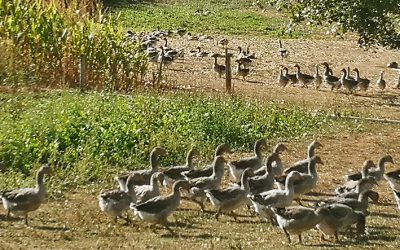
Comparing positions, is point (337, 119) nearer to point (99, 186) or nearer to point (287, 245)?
point (99, 186)

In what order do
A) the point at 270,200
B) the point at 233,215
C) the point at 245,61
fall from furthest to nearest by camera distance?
the point at 245,61, the point at 233,215, the point at 270,200

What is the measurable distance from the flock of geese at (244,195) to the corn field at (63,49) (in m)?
8.17

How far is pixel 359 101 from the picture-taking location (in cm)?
2702

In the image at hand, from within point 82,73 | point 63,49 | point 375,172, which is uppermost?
point 63,49

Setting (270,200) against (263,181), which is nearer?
(270,200)

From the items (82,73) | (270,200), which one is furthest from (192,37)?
(270,200)

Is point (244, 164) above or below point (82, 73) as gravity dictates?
below

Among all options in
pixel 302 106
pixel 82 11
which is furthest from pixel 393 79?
pixel 82 11

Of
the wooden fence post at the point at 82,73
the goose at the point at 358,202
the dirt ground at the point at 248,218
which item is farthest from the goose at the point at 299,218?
the wooden fence post at the point at 82,73

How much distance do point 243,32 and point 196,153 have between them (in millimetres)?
33343

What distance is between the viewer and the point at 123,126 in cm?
1662

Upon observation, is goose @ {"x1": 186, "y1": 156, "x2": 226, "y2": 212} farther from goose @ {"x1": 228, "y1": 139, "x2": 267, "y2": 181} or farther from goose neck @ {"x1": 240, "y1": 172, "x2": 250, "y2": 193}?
goose @ {"x1": 228, "y1": 139, "x2": 267, "y2": 181}

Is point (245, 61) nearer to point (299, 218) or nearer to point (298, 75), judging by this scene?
point (298, 75)

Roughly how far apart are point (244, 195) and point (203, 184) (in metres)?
1.04
